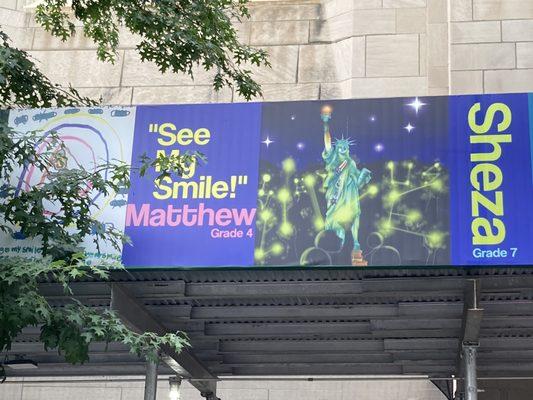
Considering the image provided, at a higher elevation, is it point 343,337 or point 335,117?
point 335,117

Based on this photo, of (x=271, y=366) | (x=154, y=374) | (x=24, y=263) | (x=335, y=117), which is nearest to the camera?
(x=24, y=263)

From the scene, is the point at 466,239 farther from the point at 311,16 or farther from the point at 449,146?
the point at 311,16

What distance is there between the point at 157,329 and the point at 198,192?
2.56 m

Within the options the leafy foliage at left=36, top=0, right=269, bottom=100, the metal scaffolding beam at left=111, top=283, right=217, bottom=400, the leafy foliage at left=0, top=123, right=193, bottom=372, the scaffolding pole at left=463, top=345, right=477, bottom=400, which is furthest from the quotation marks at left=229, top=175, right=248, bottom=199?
the scaffolding pole at left=463, top=345, right=477, bottom=400

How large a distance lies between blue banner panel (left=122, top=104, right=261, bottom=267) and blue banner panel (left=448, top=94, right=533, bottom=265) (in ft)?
7.80

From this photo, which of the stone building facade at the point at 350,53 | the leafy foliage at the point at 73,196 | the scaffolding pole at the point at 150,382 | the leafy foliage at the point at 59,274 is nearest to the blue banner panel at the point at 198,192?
the leafy foliage at the point at 73,196

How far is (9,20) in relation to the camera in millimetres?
22203

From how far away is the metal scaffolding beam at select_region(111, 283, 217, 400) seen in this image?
12.4 meters

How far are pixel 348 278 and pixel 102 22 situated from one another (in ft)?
17.6

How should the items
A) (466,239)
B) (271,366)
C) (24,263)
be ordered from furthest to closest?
(271,366) → (466,239) → (24,263)

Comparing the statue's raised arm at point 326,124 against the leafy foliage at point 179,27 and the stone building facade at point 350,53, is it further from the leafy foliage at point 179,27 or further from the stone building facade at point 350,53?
the stone building facade at point 350,53

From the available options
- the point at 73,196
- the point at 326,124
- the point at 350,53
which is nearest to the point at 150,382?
the point at 73,196

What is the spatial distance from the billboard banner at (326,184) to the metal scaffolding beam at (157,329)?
0.77 metres

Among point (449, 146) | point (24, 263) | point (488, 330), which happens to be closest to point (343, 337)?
point (488, 330)
